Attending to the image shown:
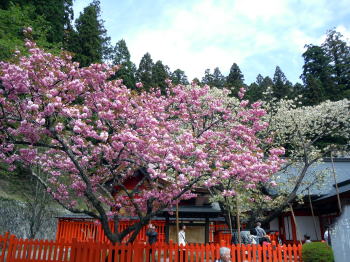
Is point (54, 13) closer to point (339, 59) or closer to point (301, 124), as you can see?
point (301, 124)

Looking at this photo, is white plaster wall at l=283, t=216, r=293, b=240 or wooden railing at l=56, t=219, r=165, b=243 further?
white plaster wall at l=283, t=216, r=293, b=240

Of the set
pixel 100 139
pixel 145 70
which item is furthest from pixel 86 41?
pixel 100 139

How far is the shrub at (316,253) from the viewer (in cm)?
880

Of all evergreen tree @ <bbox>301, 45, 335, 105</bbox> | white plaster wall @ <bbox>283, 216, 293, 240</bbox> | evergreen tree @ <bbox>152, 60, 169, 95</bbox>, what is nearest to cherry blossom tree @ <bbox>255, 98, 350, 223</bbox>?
white plaster wall @ <bbox>283, 216, 293, 240</bbox>

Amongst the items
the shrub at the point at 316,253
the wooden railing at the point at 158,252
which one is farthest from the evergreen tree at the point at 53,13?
the shrub at the point at 316,253

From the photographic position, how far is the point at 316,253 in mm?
8859

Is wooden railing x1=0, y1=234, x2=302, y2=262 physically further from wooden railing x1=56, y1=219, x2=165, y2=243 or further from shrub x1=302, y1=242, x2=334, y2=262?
wooden railing x1=56, y1=219, x2=165, y2=243

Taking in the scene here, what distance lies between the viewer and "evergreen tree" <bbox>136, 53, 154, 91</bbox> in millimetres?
38588

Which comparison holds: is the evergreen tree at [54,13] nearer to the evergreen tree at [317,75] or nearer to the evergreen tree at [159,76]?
the evergreen tree at [159,76]

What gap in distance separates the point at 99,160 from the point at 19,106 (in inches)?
114

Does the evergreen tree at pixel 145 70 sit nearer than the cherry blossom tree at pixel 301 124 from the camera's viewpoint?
No

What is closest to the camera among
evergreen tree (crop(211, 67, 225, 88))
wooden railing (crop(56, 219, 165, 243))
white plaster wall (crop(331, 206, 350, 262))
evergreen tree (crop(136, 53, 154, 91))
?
white plaster wall (crop(331, 206, 350, 262))

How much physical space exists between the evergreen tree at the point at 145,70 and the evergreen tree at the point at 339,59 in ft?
79.8

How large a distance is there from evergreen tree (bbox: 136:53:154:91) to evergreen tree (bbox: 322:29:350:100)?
79.8 feet
